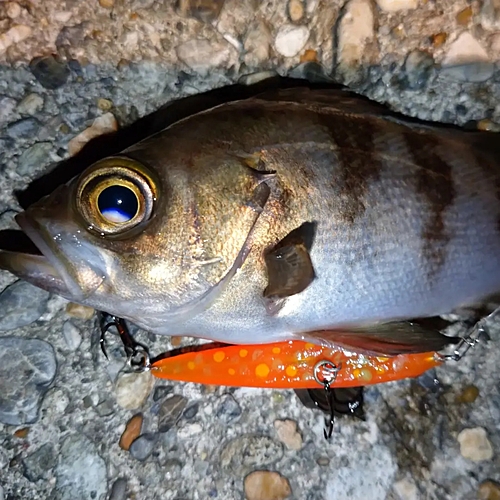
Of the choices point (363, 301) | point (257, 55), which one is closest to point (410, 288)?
point (363, 301)

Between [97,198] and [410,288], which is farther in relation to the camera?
[410,288]

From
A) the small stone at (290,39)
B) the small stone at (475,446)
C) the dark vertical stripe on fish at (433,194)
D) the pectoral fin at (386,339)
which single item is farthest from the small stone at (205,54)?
the small stone at (475,446)

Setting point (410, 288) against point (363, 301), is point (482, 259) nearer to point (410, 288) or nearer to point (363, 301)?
point (410, 288)

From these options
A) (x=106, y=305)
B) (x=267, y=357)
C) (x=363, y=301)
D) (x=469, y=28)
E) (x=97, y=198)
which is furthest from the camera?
(x=469, y=28)

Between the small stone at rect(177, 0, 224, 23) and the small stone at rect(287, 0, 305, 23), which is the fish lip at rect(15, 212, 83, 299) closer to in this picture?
the small stone at rect(177, 0, 224, 23)

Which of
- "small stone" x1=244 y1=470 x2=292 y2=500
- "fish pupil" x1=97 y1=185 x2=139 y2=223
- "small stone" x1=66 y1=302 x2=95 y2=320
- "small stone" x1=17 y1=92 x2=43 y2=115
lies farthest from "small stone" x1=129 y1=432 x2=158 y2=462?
"small stone" x1=17 y1=92 x2=43 y2=115
